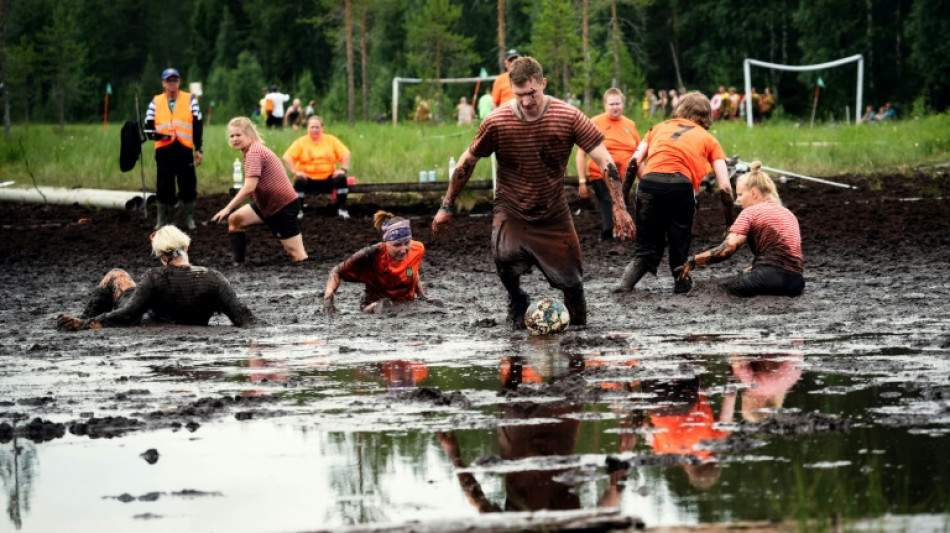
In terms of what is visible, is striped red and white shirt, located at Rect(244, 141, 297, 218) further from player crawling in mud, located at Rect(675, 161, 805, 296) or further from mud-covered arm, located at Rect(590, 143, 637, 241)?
mud-covered arm, located at Rect(590, 143, 637, 241)

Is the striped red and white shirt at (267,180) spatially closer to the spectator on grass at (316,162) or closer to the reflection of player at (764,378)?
the spectator on grass at (316,162)

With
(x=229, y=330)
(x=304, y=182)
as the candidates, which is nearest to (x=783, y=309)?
(x=229, y=330)

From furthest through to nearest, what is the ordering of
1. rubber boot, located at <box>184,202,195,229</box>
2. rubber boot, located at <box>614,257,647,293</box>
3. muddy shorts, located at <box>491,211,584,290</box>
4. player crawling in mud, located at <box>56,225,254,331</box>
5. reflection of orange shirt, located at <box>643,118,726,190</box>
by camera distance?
rubber boot, located at <box>184,202,195,229</box> → rubber boot, located at <box>614,257,647,293</box> → reflection of orange shirt, located at <box>643,118,726,190</box> → player crawling in mud, located at <box>56,225,254,331</box> → muddy shorts, located at <box>491,211,584,290</box>

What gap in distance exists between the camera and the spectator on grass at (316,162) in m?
23.0

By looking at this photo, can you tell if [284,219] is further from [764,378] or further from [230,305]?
[764,378]

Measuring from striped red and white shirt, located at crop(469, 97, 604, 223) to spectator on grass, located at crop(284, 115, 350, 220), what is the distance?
459 inches

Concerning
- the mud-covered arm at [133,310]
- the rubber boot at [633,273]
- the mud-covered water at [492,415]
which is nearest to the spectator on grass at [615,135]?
the mud-covered water at [492,415]

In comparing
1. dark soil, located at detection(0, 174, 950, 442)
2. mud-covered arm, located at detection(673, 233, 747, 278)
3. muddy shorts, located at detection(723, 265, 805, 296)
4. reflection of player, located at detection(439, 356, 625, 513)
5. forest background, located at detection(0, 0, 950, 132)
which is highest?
forest background, located at detection(0, 0, 950, 132)

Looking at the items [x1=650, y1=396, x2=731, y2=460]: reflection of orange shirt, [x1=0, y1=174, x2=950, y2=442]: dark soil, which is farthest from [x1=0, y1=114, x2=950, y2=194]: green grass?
[x1=650, y1=396, x2=731, y2=460]: reflection of orange shirt

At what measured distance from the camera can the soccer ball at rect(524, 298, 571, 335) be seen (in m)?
11.2

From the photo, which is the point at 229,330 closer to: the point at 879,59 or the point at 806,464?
the point at 806,464

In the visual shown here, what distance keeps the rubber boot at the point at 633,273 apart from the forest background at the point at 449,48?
26069 millimetres

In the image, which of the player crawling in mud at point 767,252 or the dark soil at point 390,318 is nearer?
the dark soil at point 390,318

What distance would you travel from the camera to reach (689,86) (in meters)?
88.6
